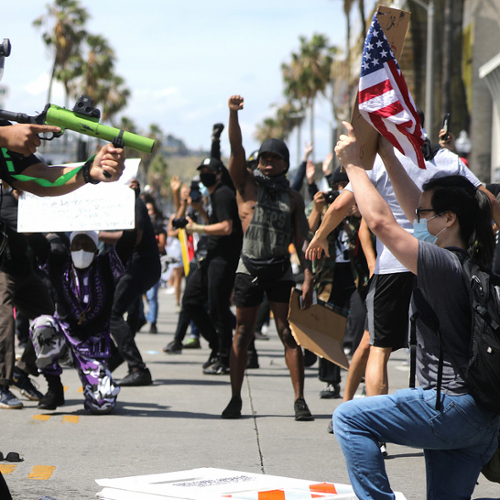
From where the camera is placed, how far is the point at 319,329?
22.1ft

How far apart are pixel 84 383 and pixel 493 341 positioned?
4.27 m

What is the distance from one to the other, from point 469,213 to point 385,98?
24.4 inches

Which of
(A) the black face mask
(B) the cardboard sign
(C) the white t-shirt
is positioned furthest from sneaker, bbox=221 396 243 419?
(A) the black face mask

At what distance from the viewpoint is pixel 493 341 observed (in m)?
3.36

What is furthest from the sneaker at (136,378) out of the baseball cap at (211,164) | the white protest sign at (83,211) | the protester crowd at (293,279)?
the baseball cap at (211,164)

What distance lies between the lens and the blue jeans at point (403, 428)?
11.4 ft

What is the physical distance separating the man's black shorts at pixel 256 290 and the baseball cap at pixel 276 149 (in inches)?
35.5

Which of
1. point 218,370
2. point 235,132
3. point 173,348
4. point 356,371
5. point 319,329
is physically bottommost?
point 173,348

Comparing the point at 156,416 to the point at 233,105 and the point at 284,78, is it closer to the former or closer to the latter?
the point at 233,105

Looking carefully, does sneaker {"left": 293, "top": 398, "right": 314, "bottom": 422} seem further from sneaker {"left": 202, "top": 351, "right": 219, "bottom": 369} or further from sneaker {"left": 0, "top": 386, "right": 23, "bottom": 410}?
sneaker {"left": 202, "top": 351, "right": 219, "bottom": 369}

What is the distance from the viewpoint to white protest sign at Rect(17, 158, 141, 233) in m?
7.89

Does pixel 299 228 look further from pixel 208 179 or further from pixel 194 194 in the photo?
pixel 194 194

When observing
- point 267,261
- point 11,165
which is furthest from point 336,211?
point 11,165

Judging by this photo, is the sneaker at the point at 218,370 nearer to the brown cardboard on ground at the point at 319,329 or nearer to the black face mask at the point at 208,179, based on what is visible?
Answer: the black face mask at the point at 208,179
